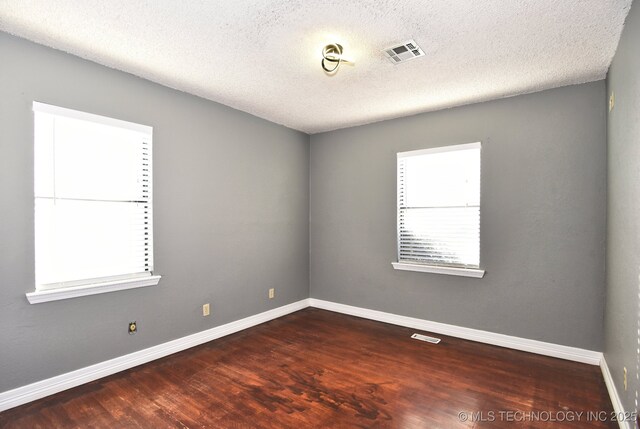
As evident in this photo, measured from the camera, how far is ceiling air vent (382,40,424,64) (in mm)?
2376

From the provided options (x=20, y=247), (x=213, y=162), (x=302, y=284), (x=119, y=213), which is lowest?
(x=302, y=284)

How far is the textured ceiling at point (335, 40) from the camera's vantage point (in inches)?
77.9

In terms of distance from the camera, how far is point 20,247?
229 cm

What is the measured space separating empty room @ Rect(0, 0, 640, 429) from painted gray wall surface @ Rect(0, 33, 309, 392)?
21 millimetres

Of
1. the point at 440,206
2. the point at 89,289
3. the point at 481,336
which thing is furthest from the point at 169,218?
the point at 481,336

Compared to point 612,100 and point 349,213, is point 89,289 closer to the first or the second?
point 349,213

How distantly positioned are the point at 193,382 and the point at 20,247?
160cm

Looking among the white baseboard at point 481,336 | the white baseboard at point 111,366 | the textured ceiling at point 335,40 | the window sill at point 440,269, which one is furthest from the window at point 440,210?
the white baseboard at point 111,366

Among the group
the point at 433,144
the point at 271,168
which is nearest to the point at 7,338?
the point at 271,168

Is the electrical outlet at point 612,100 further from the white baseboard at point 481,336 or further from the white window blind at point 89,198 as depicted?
the white window blind at point 89,198

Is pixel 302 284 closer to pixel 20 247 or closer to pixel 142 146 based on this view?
pixel 142 146

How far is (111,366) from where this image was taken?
2713 millimetres

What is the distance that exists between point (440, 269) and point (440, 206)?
28.4 inches

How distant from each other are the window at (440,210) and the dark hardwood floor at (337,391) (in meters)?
0.92
